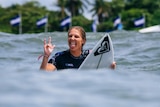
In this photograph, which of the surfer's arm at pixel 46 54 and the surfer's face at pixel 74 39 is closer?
the surfer's arm at pixel 46 54

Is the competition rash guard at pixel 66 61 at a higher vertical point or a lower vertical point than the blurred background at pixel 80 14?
higher

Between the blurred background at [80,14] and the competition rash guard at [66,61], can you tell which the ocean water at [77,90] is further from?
the blurred background at [80,14]

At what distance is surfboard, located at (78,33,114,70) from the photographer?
6770 mm

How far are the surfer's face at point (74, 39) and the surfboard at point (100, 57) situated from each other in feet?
0.73

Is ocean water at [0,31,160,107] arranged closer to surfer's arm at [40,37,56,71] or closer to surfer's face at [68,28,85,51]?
surfer's arm at [40,37,56,71]

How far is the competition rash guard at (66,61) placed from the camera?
6.77 meters

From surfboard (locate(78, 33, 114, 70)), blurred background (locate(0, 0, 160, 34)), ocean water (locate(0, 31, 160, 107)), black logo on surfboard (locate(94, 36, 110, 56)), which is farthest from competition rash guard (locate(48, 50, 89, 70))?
blurred background (locate(0, 0, 160, 34))

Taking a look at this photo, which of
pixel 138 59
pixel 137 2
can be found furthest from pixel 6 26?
pixel 138 59

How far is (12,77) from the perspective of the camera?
4.68 metres

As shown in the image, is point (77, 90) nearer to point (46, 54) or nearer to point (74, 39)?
point (46, 54)

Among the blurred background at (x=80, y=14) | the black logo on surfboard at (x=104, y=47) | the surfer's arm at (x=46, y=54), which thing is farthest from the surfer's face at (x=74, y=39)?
the blurred background at (x=80, y=14)

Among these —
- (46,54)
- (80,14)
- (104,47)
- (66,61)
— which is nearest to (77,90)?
(46,54)

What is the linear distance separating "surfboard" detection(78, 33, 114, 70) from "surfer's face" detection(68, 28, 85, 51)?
223mm

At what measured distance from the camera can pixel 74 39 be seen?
6.56 meters
